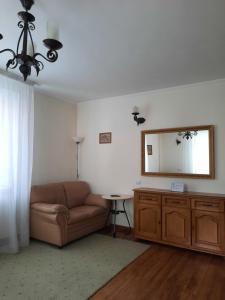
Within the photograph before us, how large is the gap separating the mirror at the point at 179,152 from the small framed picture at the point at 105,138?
0.78 meters

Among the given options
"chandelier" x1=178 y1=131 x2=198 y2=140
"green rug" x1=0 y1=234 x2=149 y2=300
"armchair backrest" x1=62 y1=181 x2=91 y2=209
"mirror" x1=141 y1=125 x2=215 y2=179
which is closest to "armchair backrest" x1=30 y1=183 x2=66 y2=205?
"armchair backrest" x1=62 y1=181 x2=91 y2=209

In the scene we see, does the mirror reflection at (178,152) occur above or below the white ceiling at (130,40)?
below

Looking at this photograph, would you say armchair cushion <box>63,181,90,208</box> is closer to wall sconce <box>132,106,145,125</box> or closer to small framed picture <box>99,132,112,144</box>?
small framed picture <box>99,132,112,144</box>

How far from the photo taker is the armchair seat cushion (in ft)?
12.0

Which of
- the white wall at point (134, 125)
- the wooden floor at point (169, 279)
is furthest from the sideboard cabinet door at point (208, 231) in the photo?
the white wall at point (134, 125)

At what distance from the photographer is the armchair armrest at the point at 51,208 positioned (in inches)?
134

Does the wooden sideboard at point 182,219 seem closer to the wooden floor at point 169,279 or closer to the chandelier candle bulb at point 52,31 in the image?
the wooden floor at point 169,279

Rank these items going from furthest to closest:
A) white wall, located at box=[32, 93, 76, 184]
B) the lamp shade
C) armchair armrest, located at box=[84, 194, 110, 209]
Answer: the lamp shade, armchair armrest, located at box=[84, 194, 110, 209], white wall, located at box=[32, 93, 76, 184]

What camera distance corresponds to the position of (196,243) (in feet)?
10.9

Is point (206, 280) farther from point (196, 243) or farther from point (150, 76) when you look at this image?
point (150, 76)

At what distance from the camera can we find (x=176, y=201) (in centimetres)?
354

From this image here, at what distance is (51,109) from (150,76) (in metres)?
2.17

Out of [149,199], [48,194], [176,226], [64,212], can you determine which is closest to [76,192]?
[48,194]

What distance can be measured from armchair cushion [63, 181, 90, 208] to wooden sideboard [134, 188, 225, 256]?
126 cm
